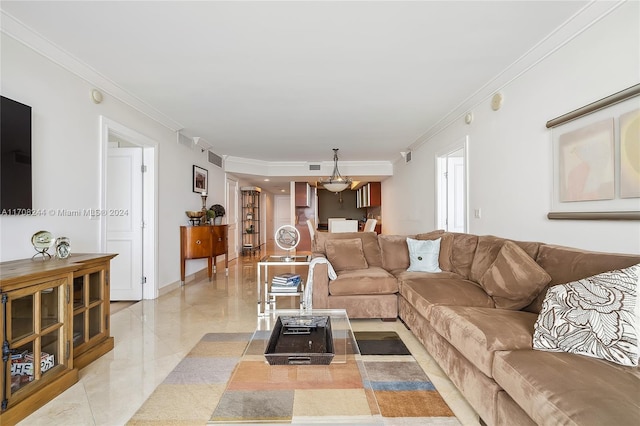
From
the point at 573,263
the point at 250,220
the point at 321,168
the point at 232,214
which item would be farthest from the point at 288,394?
the point at 250,220

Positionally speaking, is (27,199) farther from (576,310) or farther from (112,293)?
(576,310)

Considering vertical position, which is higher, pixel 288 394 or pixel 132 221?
pixel 132 221

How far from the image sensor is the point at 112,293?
13.4 ft

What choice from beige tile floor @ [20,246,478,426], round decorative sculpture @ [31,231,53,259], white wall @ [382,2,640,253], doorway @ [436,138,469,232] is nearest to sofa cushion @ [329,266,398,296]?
beige tile floor @ [20,246,478,426]

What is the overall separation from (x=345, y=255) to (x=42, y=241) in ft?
9.27

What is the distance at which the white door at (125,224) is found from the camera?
409cm

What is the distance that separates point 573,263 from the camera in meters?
1.84

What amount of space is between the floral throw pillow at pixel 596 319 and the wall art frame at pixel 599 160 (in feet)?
2.03

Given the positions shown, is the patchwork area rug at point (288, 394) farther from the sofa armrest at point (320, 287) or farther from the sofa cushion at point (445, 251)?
the sofa cushion at point (445, 251)

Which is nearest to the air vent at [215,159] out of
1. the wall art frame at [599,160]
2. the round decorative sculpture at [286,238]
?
the round decorative sculpture at [286,238]

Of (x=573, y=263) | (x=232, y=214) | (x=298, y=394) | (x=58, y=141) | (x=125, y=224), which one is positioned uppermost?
(x=58, y=141)

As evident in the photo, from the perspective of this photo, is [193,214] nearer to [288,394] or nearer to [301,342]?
[301,342]

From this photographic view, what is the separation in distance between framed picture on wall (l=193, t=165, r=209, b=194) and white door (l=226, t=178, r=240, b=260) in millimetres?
1450

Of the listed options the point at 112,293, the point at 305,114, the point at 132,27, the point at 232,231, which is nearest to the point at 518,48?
the point at 305,114
